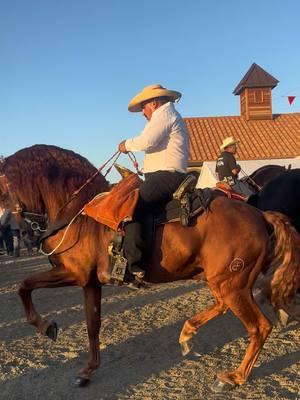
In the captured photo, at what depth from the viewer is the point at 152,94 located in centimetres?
430

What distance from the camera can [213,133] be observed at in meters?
25.2

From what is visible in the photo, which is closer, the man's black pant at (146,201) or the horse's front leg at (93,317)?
the man's black pant at (146,201)

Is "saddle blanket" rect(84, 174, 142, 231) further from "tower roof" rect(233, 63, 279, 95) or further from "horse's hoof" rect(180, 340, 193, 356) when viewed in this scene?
"tower roof" rect(233, 63, 279, 95)

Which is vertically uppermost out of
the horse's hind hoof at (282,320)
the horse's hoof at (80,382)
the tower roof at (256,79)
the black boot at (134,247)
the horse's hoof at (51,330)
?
the tower roof at (256,79)

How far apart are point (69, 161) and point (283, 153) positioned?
66.4 feet

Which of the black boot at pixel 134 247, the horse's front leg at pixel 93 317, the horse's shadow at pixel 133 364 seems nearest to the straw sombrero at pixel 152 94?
the black boot at pixel 134 247

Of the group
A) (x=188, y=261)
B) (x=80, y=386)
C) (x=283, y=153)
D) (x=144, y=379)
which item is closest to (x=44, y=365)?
(x=80, y=386)

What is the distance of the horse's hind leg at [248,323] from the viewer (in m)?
4.11

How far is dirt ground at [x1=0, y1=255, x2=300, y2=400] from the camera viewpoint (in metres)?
4.01

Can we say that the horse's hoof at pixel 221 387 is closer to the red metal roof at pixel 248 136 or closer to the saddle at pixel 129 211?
the saddle at pixel 129 211

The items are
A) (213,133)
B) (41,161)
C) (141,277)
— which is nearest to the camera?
(141,277)

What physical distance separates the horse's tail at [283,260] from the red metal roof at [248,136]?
18.4 metres

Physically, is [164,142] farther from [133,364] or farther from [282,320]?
[282,320]

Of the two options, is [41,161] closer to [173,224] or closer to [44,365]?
[173,224]
